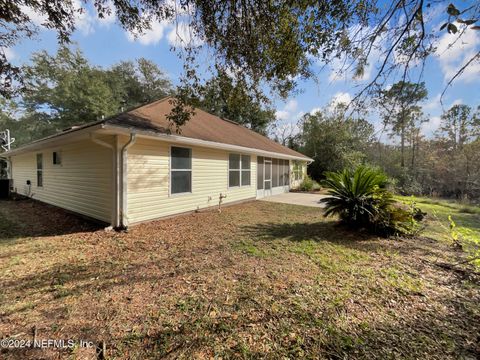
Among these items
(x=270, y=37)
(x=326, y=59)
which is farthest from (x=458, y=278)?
(x=270, y=37)

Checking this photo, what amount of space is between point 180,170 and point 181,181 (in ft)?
1.23

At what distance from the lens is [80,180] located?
6.95 meters

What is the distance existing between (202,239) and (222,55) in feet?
14.3

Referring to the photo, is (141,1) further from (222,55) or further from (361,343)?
(361,343)

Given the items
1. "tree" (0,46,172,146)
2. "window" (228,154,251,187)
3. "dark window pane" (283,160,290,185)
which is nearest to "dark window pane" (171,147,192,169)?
"window" (228,154,251,187)

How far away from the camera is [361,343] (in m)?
2.08

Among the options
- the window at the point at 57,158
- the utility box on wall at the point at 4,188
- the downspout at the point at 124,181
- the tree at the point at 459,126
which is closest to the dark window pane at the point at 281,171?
the downspout at the point at 124,181

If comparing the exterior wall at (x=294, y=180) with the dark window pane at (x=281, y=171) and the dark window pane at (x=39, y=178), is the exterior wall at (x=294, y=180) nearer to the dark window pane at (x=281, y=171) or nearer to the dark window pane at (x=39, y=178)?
the dark window pane at (x=281, y=171)

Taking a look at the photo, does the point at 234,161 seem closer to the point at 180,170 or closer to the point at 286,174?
the point at 180,170

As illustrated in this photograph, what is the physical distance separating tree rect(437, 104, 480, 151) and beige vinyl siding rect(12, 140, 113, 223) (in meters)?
29.7

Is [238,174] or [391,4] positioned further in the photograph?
[238,174]

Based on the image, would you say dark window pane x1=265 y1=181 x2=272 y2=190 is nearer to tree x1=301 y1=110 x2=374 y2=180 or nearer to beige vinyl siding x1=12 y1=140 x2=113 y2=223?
beige vinyl siding x1=12 y1=140 x2=113 y2=223

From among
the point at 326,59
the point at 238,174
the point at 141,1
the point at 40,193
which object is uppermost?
the point at 141,1

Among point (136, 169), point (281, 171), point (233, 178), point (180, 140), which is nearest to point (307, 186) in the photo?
point (281, 171)
